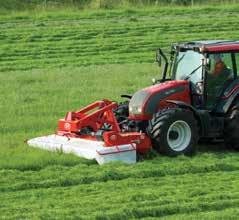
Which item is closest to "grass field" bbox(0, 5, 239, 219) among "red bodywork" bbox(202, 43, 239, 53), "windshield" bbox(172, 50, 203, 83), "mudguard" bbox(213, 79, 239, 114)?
"mudguard" bbox(213, 79, 239, 114)

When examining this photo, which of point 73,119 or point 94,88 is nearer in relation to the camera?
point 73,119

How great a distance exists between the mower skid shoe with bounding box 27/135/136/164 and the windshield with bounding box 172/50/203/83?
1.70 meters

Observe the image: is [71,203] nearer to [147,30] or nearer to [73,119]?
[73,119]

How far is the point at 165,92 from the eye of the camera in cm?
1242

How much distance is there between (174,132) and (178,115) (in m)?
0.31

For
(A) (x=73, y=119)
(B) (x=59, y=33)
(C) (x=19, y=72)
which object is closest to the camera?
(A) (x=73, y=119)

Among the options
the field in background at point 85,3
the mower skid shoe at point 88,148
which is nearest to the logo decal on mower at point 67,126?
the mower skid shoe at point 88,148

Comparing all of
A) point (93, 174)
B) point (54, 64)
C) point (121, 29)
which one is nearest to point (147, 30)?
A: point (121, 29)

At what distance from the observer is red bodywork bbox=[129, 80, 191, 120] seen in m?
12.3

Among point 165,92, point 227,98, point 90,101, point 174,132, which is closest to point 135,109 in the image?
point 165,92

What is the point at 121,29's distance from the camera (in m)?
27.6

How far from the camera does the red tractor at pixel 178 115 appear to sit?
11977 mm

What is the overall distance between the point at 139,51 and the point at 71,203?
1611cm

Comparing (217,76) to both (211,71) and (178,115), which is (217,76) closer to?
(211,71)
